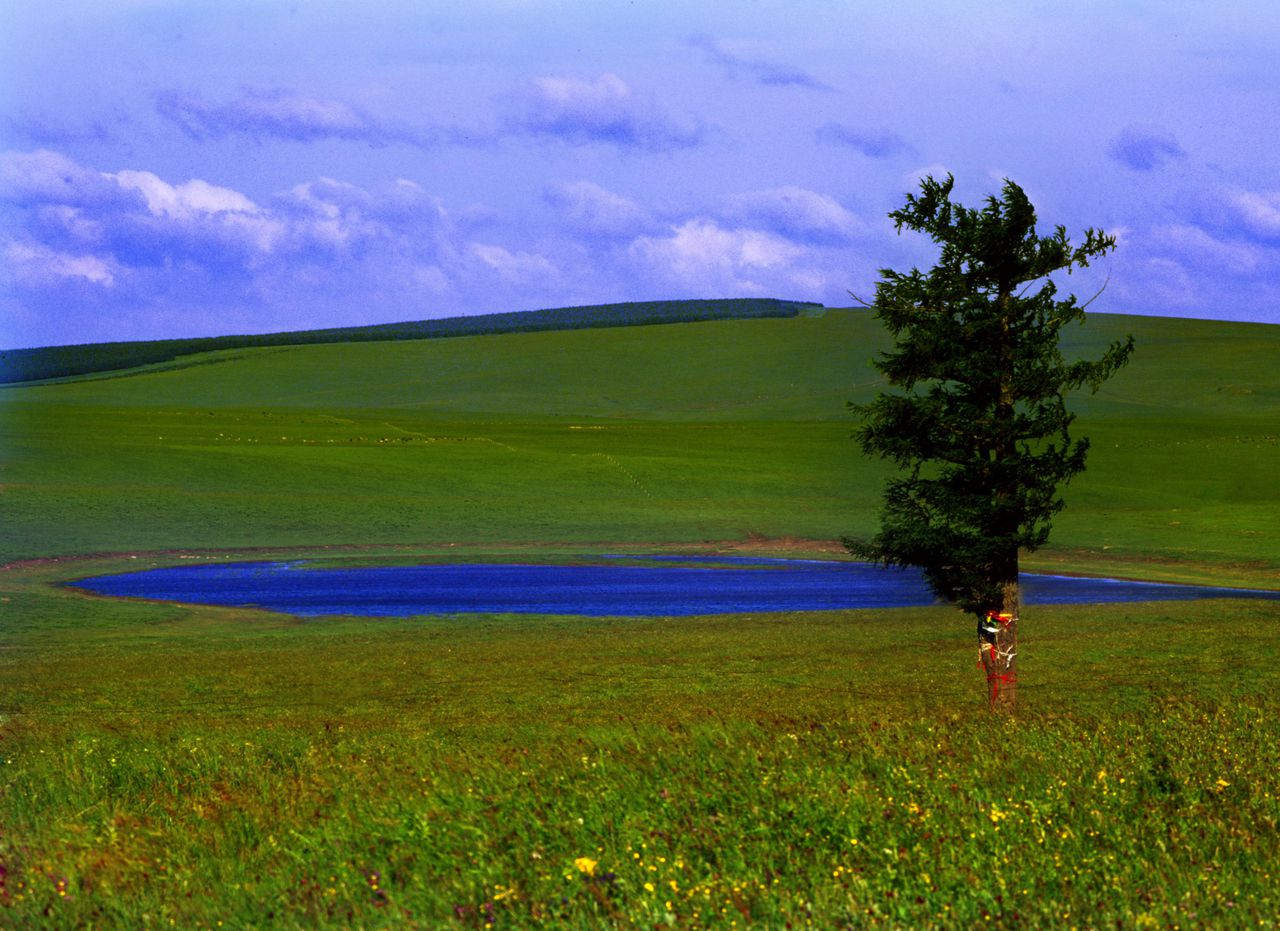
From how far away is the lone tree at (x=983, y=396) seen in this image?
66.5ft

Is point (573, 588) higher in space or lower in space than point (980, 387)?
lower

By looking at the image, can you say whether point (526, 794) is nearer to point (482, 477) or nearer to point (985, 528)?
point (985, 528)

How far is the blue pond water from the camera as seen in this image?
36031mm

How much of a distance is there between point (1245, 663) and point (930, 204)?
965cm

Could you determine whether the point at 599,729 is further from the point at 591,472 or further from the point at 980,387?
the point at 591,472

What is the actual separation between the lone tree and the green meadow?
2050 mm

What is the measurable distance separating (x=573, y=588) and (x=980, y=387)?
21.1 m

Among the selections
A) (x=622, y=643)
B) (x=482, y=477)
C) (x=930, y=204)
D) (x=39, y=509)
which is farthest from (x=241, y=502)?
(x=930, y=204)

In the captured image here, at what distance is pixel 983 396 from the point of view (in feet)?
67.2

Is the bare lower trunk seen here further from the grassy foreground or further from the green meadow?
the grassy foreground

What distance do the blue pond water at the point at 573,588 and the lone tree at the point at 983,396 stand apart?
14286 mm

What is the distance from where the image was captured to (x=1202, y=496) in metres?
64.8

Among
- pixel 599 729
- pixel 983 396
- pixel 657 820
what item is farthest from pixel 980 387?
pixel 657 820

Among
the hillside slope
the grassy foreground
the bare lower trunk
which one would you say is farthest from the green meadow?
the bare lower trunk
